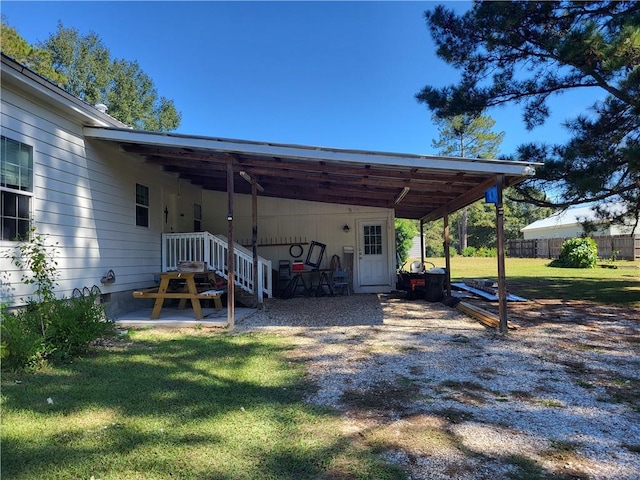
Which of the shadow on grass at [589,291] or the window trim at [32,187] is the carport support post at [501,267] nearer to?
the shadow on grass at [589,291]

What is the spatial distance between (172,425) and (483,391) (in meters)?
2.56

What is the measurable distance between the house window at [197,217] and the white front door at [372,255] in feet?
15.2

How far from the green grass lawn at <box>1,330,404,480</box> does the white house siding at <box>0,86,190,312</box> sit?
7.04ft

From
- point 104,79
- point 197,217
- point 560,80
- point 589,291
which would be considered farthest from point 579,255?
point 104,79

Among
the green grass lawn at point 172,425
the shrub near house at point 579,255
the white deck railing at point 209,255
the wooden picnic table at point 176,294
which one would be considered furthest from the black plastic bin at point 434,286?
the shrub near house at point 579,255

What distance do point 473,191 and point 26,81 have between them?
265 inches

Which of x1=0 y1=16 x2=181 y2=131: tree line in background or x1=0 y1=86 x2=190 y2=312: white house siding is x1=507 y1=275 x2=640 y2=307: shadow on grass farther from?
x1=0 y1=16 x2=181 y2=131: tree line in background

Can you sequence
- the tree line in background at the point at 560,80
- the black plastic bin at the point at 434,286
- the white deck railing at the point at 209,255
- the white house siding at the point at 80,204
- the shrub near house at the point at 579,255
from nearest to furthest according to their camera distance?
the white house siding at the point at 80,204 → the tree line in background at the point at 560,80 → the white deck railing at the point at 209,255 → the black plastic bin at the point at 434,286 → the shrub near house at the point at 579,255

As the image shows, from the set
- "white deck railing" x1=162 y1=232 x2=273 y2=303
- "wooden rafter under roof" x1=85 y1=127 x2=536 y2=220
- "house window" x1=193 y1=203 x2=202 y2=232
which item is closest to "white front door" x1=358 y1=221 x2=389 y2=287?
"wooden rafter under roof" x1=85 y1=127 x2=536 y2=220

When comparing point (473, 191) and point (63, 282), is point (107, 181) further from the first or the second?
point (473, 191)

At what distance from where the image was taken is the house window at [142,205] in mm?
7601

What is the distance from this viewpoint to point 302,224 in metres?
10.9

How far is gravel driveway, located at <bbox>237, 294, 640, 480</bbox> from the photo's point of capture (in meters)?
2.22

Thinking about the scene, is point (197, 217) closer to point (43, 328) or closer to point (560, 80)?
point (43, 328)
